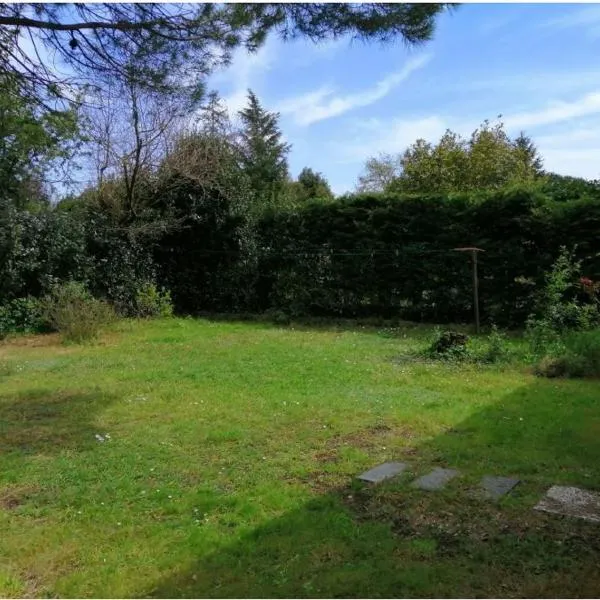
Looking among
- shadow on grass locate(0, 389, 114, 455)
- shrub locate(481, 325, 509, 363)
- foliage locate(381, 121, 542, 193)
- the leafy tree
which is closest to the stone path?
shadow on grass locate(0, 389, 114, 455)

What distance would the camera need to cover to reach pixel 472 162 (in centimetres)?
2106

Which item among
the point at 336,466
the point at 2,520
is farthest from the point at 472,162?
the point at 2,520

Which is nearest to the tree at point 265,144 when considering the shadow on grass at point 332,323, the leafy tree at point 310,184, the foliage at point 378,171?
the leafy tree at point 310,184

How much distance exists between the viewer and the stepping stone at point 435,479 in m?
3.55

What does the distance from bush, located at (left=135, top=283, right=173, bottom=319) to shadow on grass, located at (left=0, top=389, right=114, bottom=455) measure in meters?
5.83

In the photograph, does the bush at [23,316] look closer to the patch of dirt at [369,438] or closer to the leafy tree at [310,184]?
the patch of dirt at [369,438]

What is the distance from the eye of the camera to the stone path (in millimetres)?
3182

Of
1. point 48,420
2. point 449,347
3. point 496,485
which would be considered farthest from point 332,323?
point 496,485

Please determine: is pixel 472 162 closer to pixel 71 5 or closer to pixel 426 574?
pixel 71 5

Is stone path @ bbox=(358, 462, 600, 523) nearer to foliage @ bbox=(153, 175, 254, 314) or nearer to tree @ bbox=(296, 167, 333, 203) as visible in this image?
foliage @ bbox=(153, 175, 254, 314)

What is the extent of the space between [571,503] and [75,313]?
27.6ft

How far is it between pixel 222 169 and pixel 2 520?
1054cm

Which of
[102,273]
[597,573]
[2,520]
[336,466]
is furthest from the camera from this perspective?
[102,273]

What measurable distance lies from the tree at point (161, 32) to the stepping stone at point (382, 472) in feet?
11.3
